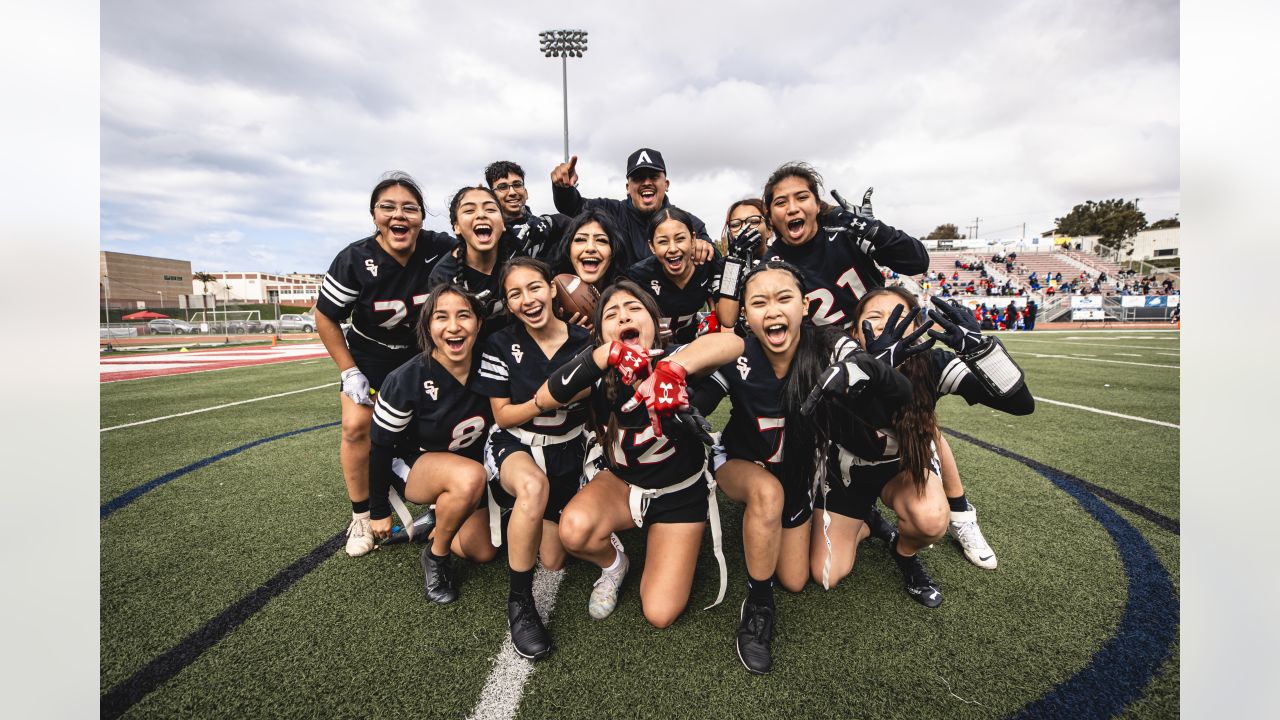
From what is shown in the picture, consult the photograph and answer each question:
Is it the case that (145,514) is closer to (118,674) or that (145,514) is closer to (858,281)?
(118,674)

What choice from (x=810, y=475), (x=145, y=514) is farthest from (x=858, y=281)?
(x=145, y=514)

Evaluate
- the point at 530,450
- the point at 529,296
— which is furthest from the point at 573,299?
the point at 530,450

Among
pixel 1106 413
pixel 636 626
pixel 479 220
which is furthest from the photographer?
pixel 1106 413

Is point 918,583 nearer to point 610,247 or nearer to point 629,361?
point 629,361

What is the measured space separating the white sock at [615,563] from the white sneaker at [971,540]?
172 cm

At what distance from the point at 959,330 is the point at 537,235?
2270mm

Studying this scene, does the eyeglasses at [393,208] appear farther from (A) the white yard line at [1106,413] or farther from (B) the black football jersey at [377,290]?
(A) the white yard line at [1106,413]

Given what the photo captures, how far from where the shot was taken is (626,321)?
2.43 m

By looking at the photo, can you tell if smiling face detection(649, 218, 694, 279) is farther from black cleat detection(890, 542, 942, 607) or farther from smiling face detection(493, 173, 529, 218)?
black cleat detection(890, 542, 942, 607)

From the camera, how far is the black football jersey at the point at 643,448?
244cm

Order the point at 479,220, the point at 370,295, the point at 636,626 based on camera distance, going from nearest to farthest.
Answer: the point at 636,626
the point at 479,220
the point at 370,295

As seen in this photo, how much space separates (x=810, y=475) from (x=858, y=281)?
1.19 meters

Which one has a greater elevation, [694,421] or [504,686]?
[694,421]

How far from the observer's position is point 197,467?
14.1 ft
